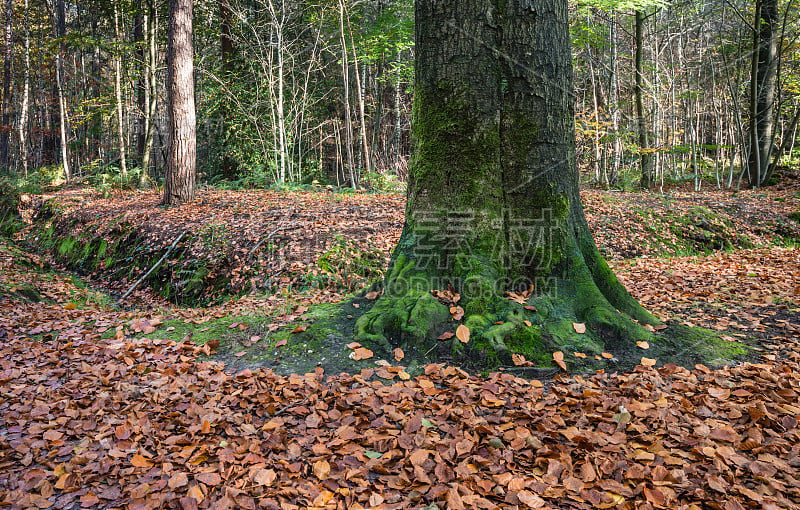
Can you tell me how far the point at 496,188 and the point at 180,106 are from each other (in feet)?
28.5

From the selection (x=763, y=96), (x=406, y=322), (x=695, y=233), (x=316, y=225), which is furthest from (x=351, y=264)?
(x=763, y=96)

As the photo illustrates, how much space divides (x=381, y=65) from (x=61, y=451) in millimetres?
18231

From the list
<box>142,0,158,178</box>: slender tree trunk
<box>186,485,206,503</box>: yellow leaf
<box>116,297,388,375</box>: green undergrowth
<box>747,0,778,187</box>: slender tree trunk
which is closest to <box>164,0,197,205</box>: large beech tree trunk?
<box>142,0,158,178</box>: slender tree trunk

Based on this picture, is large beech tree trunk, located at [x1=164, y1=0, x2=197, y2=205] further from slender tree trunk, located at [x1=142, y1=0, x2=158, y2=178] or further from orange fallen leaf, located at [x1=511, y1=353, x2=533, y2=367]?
orange fallen leaf, located at [x1=511, y1=353, x2=533, y2=367]

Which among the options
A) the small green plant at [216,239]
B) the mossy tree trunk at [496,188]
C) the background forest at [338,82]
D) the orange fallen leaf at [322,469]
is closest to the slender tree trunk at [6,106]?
the background forest at [338,82]

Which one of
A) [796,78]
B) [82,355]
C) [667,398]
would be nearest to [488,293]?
[667,398]

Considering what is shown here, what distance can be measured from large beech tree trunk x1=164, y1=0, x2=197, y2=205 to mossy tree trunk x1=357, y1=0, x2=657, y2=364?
7.79 metres

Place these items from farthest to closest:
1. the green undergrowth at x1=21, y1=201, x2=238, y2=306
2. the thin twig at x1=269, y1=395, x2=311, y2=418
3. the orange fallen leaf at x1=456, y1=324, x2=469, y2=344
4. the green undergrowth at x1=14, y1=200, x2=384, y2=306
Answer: the green undergrowth at x1=21, y1=201, x2=238, y2=306 < the green undergrowth at x1=14, y1=200, x2=384, y2=306 < the orange fallen leaf at x1=456, y1=324, x2=469, y2=344 < the thin twig at x1=269, y1=395, x2=311, y2=418

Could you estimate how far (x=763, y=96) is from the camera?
542 inches

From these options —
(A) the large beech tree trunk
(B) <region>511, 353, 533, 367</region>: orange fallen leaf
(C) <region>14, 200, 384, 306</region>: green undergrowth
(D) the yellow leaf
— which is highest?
(A) the large beech tree trunk

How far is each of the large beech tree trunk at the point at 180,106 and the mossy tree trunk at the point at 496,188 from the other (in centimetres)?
779

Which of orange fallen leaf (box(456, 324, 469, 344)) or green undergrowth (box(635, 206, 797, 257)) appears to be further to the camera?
green undergrowth (box(635, 206, 797, 257))

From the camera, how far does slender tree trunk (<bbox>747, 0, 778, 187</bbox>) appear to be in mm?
12992

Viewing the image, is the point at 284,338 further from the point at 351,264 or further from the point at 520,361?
the point at 351,264
